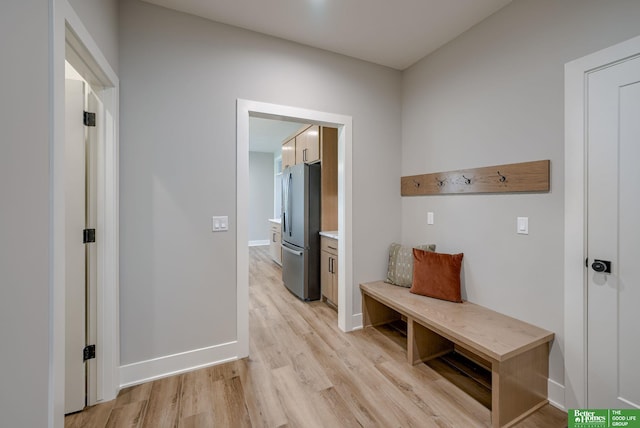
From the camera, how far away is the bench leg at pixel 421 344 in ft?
7.03

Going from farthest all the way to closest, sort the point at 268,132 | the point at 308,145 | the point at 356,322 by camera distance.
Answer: the point at 268,132 → the point at 308,145 → the point at 356,322

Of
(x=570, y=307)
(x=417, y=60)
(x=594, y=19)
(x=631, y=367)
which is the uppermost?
(x=417, y=60)

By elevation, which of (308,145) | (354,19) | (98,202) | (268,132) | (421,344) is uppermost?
(268,132)

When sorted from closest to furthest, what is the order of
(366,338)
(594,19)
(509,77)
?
(594,19)
(509,77)
(366,338)

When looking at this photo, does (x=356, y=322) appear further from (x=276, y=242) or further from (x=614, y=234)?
(x=276, y=242)

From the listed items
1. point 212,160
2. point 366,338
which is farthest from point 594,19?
point 366,338

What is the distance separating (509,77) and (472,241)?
4.14 ft

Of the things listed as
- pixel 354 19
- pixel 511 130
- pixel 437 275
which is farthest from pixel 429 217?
pixel 354 19

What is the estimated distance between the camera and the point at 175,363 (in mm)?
2021

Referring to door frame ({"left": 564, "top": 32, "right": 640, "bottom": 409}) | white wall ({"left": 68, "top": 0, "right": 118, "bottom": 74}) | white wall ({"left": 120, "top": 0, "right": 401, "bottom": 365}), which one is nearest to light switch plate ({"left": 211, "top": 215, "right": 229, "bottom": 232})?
white wall ({"left": 120, "top": 0, "right": 401, "bottom": 365})

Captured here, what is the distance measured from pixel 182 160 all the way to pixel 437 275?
2265 millimetres
